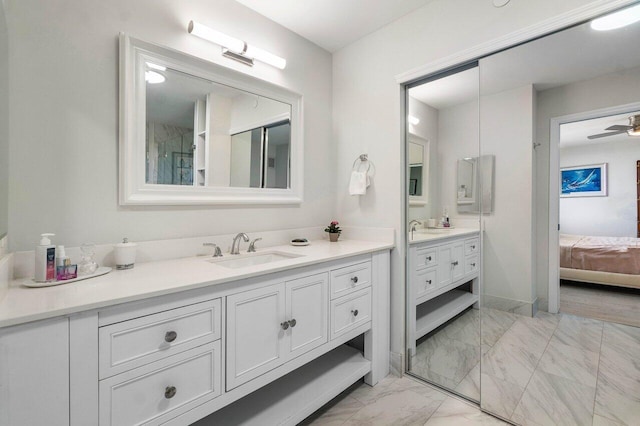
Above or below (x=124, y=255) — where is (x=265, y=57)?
above

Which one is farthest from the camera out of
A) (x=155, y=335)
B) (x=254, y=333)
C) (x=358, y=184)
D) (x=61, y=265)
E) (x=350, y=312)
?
(x=358, y=184)

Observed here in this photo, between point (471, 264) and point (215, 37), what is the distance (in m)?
2.05

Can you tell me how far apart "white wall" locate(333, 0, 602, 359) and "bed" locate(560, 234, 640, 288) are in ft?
3.09

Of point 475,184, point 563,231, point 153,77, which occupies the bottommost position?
point 563,231

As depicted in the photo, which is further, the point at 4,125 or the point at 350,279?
the point at 350,279

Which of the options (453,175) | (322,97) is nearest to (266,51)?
(322,97)

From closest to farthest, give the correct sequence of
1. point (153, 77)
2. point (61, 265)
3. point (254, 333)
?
point (61, 265) < point (254, 333) < point (153, 77)

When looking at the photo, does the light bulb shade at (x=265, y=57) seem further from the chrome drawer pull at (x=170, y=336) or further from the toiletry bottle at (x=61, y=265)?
the chrome drawer pull at (x=170, y=336)

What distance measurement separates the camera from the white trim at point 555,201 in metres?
1.60

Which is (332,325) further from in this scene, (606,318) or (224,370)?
(606,318)

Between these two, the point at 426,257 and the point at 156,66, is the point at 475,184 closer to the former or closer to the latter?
the point at 426,257

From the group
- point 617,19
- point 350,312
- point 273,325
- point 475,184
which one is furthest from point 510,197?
point 273,325

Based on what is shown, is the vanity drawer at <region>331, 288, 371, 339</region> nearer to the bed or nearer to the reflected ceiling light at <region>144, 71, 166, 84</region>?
the bed

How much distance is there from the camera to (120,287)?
40.6 inches
